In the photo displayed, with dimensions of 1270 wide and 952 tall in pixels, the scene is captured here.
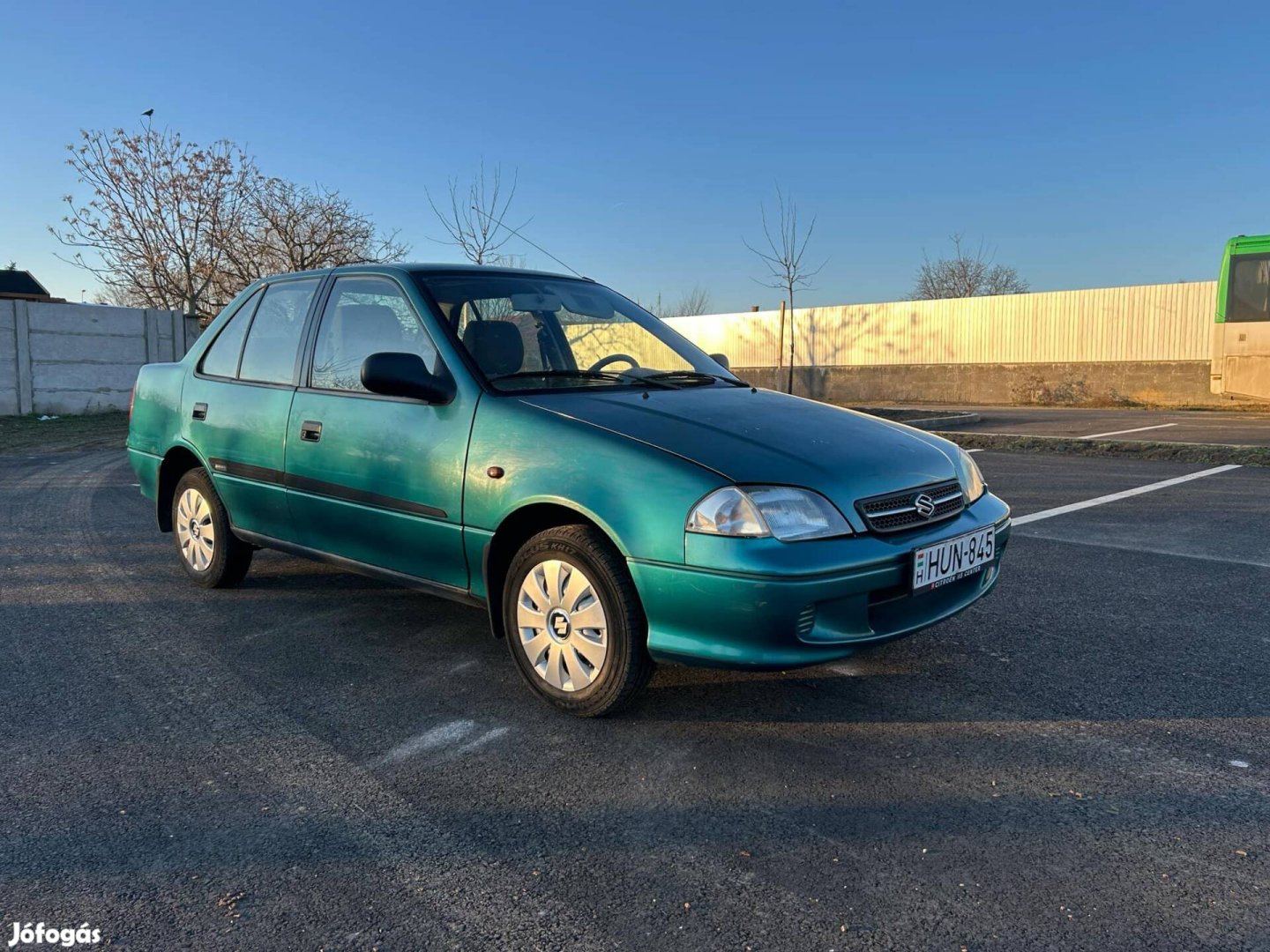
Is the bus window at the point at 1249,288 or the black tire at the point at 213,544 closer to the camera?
the black tire at the point at 213,544

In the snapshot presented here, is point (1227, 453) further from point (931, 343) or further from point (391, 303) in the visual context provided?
point (931, 343)

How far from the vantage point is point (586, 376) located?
12.7 feet

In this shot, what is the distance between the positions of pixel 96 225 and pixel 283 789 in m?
31.2

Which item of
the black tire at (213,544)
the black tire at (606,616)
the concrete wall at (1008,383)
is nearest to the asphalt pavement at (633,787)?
the black tire at (606,616)

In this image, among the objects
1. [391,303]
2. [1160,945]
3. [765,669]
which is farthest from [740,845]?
[391,303]

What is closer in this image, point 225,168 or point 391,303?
point 391,303

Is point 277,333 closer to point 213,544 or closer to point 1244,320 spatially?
point 213,544

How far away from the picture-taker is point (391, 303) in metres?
3.99

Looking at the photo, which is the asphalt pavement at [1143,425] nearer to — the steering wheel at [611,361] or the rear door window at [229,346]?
the steering wheel at [611,361]

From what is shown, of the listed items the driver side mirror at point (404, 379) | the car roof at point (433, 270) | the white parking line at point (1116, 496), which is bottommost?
the white parking line at point (1116, 496)

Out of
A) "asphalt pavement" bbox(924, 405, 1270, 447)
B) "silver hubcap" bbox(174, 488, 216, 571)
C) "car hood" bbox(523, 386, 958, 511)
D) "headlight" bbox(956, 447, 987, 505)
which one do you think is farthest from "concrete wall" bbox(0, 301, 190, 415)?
"headlight" bbox(956, 447, 987, 505)

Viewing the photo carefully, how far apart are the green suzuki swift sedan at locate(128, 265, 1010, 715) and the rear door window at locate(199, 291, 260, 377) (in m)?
0.02

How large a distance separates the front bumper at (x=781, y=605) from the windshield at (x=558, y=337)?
3.82 ft

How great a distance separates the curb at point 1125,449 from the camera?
10.1 meters
